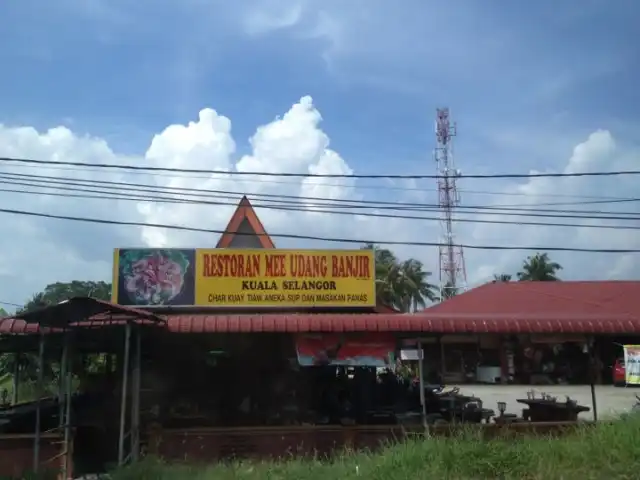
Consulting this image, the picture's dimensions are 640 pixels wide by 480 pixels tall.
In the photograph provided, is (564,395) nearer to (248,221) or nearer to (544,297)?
(544,297)

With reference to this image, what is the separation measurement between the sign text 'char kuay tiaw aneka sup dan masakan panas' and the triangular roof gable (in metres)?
2.81

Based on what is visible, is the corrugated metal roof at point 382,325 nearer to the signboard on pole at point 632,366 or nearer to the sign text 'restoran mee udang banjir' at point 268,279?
the sign text 'restoran mee udang banjir' at point 268,279

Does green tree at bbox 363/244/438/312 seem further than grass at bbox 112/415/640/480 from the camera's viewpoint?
Yes

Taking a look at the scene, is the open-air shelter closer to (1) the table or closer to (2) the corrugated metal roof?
(2) the corrugated metal roof

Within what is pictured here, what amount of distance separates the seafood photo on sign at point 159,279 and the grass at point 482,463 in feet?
23.4

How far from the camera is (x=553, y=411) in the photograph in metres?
15.4

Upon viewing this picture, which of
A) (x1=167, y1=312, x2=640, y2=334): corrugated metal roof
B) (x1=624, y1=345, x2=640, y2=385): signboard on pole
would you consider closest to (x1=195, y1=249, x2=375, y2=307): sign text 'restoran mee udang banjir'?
(x1=167, y1=312, x2=640, y2=334): corrugated metal roof

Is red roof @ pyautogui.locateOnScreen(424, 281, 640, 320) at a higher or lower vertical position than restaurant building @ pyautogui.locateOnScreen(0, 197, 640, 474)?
higher

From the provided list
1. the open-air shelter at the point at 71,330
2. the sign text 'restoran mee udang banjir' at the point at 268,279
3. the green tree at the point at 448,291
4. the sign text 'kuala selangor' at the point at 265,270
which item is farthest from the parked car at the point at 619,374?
the open-air shelter at the point at 71,330

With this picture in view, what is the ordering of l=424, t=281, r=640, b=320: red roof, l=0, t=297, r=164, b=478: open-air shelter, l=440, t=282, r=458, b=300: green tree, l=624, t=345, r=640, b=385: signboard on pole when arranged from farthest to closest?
l=440, t=282, r=458, b=300: green tree < l=624, t=345, r=640, b=385: signboard on pole < l=424, t=281, r=640, b=320: red roof < l=0, t=297, r=164, b=478: open-air shelter

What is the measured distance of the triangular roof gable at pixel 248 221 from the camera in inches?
780

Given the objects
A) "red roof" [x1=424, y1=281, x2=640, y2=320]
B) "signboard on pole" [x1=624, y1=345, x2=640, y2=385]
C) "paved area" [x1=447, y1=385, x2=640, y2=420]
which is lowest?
"paved area" [x1=447, y1=385, x2=640, y2=420]

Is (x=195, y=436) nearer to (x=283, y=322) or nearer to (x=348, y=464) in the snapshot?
(x=283, y=322)

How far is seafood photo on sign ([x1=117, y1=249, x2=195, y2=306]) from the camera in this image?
1698 centimetres
